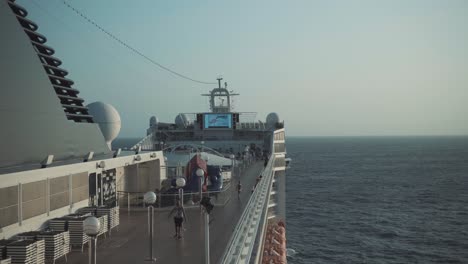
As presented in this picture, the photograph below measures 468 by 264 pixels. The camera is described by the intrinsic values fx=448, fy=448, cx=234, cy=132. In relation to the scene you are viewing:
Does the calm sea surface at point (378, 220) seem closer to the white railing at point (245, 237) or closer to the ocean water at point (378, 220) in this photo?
the ocean water at point (378, 220)

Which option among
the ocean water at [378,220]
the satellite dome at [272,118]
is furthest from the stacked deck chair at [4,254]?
the satellite dome at [272,118]

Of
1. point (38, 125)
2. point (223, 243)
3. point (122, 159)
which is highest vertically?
point (38, 125)

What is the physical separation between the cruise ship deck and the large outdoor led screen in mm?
27456

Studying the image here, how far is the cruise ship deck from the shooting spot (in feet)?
30.7

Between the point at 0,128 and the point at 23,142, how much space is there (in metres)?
1.04

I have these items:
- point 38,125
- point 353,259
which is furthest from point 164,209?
point 353,259

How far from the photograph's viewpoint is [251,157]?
3459 cm

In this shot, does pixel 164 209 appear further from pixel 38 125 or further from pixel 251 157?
pixel 251 157

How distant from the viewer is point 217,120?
42969mm

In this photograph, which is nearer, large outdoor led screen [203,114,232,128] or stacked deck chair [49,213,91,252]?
stacked deck chair [49,213,91,252]

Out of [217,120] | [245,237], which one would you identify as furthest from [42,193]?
[217,120]

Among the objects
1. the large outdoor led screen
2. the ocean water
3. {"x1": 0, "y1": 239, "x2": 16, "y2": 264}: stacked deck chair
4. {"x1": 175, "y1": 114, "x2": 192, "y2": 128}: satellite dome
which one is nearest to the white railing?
{"x1": 0, "y1": 239, "x2": 16, "y2": 264}: stacked deck chair

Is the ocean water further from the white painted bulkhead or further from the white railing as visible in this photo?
the white painted bulkhead

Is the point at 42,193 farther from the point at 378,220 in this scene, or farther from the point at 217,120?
the point at 217,120
